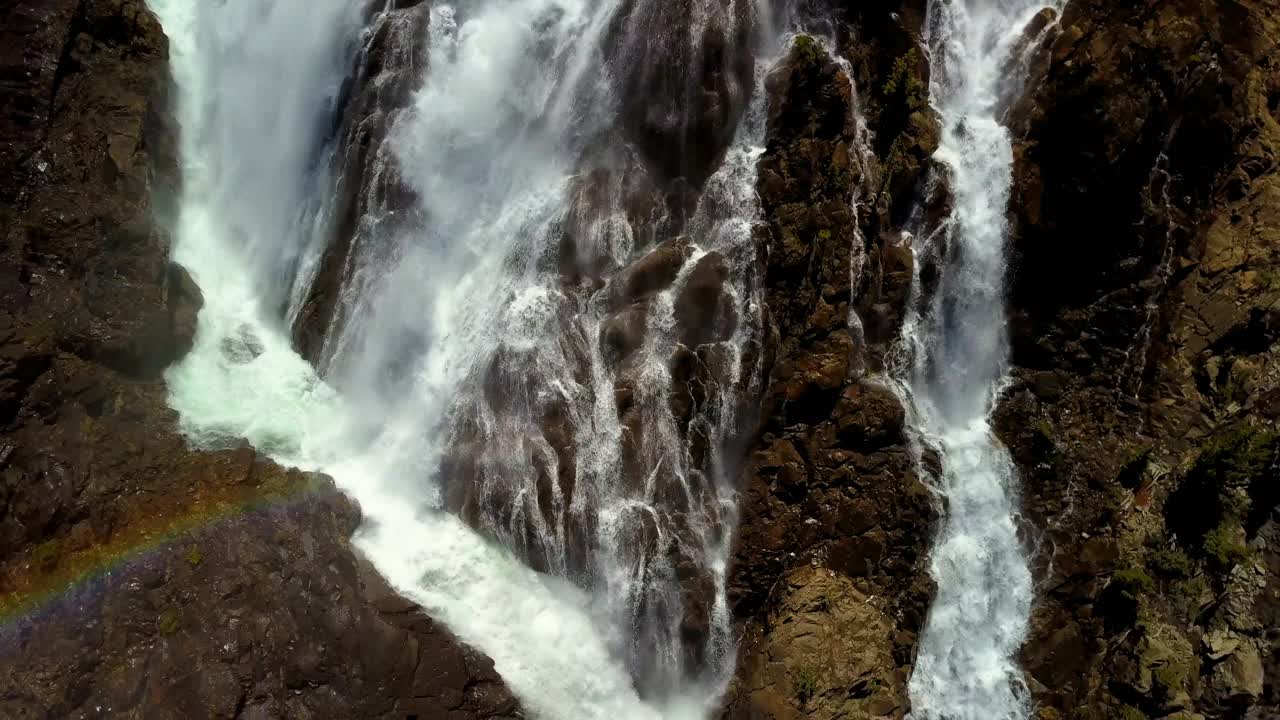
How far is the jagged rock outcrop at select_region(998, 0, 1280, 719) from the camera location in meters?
15.0

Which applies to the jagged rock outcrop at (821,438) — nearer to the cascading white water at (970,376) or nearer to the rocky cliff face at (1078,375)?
the rocky cliff face at (1078,375)

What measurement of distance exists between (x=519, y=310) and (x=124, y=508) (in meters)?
8.30

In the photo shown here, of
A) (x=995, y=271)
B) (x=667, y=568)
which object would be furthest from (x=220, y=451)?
(x=995, y=271)

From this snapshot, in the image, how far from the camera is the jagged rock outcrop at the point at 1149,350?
15031mm

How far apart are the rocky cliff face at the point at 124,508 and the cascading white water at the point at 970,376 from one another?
893 cm

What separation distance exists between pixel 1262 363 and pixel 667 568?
39.6 ft

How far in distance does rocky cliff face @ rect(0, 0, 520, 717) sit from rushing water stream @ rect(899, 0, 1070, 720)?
8.82 m

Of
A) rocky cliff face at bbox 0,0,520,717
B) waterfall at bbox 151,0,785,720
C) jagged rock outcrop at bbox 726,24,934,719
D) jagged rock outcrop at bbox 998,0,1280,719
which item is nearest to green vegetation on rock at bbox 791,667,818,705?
jagged rock outcrop at bbox 726,24,934,719

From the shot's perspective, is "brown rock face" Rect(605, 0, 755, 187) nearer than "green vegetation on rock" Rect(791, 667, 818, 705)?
No

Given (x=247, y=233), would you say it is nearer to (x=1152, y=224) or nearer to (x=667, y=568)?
(x=667, y=568)

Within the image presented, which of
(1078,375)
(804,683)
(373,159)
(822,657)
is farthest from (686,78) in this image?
(804,683)

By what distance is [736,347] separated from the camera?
1584cm

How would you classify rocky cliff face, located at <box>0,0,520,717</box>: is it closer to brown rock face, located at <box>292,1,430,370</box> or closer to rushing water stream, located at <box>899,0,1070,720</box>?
brown rock face, located at <box>292,1,430,370</box>

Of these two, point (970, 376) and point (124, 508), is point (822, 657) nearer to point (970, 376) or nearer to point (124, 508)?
point (970, 376)
